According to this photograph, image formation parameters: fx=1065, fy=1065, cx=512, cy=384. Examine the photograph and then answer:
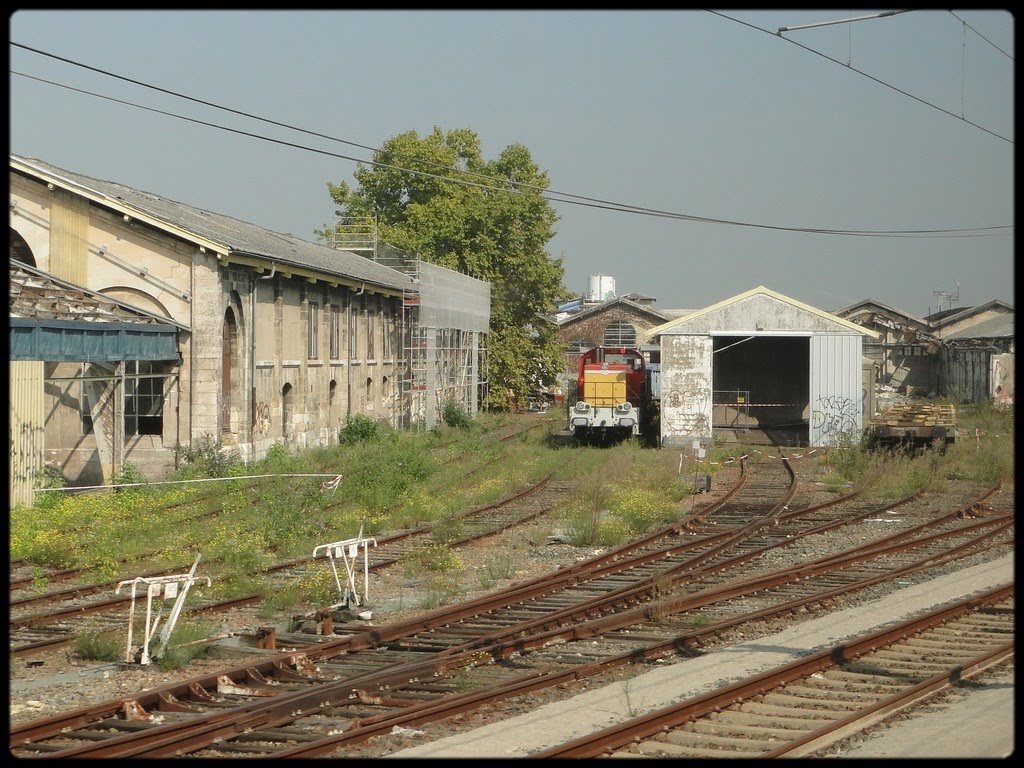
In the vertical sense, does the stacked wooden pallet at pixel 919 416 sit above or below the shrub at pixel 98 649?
above

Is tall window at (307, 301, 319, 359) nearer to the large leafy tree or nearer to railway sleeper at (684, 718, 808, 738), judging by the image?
the large leafy tree

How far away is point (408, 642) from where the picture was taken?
10.2 metres

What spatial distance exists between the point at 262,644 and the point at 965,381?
45.7m

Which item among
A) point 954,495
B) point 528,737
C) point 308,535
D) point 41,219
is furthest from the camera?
point 41,219

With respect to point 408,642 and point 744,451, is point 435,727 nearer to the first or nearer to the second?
point 408,642

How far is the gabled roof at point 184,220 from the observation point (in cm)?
2345

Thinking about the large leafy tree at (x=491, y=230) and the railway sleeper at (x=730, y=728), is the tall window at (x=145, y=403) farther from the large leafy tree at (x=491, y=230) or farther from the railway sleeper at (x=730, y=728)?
the large leafy tree at (x=491, y=230)

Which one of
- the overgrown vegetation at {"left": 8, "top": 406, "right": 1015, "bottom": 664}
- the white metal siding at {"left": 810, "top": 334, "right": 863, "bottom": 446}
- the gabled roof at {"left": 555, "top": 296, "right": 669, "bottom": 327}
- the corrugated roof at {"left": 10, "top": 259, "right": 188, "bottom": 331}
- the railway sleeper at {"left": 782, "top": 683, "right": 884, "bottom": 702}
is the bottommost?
the railway sleeper at {"left": 782, "top": 683, "right": 884, "bottom": 702}

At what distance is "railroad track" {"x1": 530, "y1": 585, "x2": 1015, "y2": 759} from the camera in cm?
714

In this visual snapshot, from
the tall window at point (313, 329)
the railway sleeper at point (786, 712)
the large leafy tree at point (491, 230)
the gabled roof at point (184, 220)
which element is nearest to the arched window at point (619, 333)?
the large leafy tree at point (491, 230)

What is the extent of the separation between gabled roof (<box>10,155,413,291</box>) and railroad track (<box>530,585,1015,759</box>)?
56.5 ft

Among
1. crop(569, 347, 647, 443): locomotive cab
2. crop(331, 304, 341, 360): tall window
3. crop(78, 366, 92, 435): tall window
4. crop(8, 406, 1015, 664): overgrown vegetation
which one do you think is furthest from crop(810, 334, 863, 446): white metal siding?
crop(78, 366, 92, 435): tall window

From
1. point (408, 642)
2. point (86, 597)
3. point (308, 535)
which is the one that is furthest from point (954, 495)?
point (86, 597)

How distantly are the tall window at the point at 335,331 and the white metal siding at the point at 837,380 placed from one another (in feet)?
47.0
